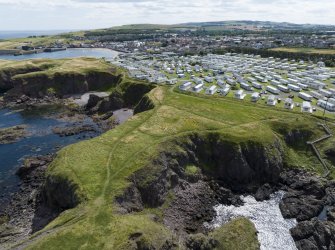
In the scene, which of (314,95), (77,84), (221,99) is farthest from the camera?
(77,84)

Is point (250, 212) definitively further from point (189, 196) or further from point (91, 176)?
point (91, 176)

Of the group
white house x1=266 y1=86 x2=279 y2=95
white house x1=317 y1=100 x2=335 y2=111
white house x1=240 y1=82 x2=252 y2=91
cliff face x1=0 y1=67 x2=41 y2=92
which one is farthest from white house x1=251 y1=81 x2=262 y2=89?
cliff face x1=0 y1=67 x2=41 y2=92

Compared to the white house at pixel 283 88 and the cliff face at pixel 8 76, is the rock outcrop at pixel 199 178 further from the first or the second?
the cliff face at pixel 8 76

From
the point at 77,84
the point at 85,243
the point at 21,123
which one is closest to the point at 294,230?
the point at 85,243

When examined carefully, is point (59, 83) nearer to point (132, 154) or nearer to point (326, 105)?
point (132, 154)

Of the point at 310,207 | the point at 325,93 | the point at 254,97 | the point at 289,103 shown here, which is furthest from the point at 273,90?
the point at 310,207

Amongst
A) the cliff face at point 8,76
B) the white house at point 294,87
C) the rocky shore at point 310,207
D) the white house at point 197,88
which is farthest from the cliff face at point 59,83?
the rocky shore at point 310,207
